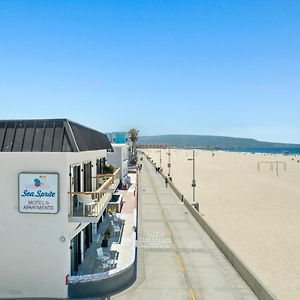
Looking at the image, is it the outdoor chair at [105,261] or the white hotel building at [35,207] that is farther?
the outdoor chair at [105,261]

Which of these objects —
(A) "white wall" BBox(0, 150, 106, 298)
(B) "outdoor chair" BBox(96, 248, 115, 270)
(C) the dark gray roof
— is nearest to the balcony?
(A) "white wall" BBox(0, 150, 106, 298)

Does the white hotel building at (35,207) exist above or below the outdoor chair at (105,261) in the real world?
above

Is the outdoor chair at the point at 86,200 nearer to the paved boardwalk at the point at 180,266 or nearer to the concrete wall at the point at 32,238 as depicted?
the concrete wall at the point at 32,238

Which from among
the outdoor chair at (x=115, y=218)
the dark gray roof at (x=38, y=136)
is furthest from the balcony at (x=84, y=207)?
the outdoor chair at (x=115, y=218)

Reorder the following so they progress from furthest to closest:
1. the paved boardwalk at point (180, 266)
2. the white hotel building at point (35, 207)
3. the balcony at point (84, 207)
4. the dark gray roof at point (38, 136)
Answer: the paved boardwalk at point (180, 266) → the balcony at point (84, 207) → the white hotel building at point (35, 207) → the dark gray roof at point (38, 136)

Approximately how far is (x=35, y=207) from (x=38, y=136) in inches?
110

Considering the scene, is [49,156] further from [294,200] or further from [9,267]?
[294,200]

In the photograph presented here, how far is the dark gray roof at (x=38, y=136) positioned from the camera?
12305mm

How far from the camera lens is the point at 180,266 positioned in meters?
16.6

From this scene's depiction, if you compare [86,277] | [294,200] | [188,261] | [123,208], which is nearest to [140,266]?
[188,261]

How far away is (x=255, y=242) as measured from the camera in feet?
68.8

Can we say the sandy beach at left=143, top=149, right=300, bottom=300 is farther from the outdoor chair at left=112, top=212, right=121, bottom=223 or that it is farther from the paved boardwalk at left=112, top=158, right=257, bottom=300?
the outdoor chair at left=112, top=212, right=121, bottom=223

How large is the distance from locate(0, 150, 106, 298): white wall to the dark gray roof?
291 mm

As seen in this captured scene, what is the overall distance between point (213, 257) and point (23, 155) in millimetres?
11711
